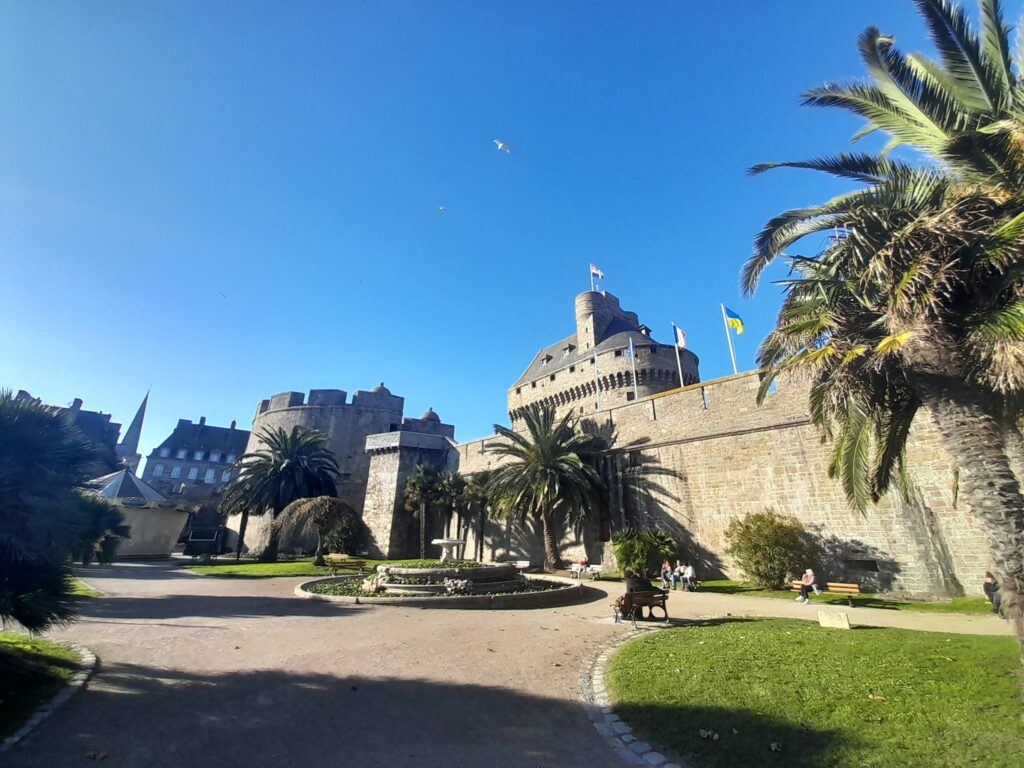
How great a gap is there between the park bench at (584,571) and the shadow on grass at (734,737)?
56.4ft

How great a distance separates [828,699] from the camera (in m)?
5.11

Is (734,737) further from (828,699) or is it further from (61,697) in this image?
(61,697)

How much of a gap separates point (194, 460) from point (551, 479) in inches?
2424

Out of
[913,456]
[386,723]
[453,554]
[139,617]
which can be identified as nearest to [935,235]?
[386,723]

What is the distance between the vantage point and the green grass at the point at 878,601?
12130 millimetres

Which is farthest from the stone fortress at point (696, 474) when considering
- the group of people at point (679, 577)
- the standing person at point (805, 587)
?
the standing person at point (805, 587)

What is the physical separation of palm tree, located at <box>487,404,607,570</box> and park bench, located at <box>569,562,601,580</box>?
6.54 ft

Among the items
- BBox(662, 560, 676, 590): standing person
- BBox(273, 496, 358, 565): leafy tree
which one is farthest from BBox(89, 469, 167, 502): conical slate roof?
BBox(662, 560, 676, 590): standing person

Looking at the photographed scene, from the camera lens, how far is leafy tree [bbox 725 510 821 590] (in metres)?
15.9

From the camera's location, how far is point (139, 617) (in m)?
9.88

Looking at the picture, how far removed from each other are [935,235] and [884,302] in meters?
1.46

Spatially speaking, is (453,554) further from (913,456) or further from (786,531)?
(913,456)

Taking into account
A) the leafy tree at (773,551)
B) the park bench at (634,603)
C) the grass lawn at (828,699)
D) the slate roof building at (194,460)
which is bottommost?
the grass lawn at (828,699)

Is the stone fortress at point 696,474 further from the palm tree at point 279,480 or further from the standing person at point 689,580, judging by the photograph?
the palm tree at point 279,480
